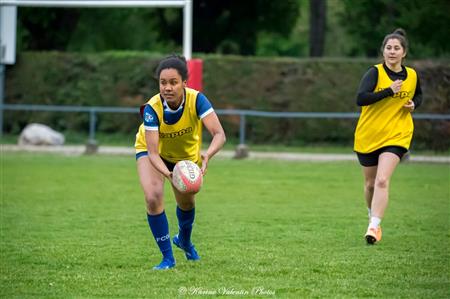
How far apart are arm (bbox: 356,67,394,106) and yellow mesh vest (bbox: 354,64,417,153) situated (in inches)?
2.3

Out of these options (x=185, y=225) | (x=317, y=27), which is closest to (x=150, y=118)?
(x=185, y=225)

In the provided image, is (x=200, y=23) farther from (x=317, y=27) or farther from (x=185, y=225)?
(x=185, y=225)

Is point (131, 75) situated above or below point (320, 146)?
above

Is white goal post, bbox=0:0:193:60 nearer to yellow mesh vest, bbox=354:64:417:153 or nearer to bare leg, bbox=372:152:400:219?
yellow mesh vest, bbox=354:64:417:153

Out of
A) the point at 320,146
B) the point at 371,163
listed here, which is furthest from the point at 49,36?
the point at 371,163

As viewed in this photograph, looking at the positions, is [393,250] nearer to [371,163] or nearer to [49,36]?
[371,163]

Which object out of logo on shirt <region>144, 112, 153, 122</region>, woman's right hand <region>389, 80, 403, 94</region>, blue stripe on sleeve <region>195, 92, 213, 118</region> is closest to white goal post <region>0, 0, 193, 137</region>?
woman's right hand <region>389, 80, 403, 94</region>

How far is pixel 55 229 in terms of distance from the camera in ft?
32.9

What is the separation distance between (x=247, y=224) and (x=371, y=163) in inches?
77.5

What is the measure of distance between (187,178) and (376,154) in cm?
258

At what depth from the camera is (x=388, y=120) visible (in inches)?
352

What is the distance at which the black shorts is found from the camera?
8.88 meters

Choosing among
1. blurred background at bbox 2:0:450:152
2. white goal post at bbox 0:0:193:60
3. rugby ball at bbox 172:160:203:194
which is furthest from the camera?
blurred background at bbox 2:0:450:152

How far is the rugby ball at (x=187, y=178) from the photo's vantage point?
23.3 feet
